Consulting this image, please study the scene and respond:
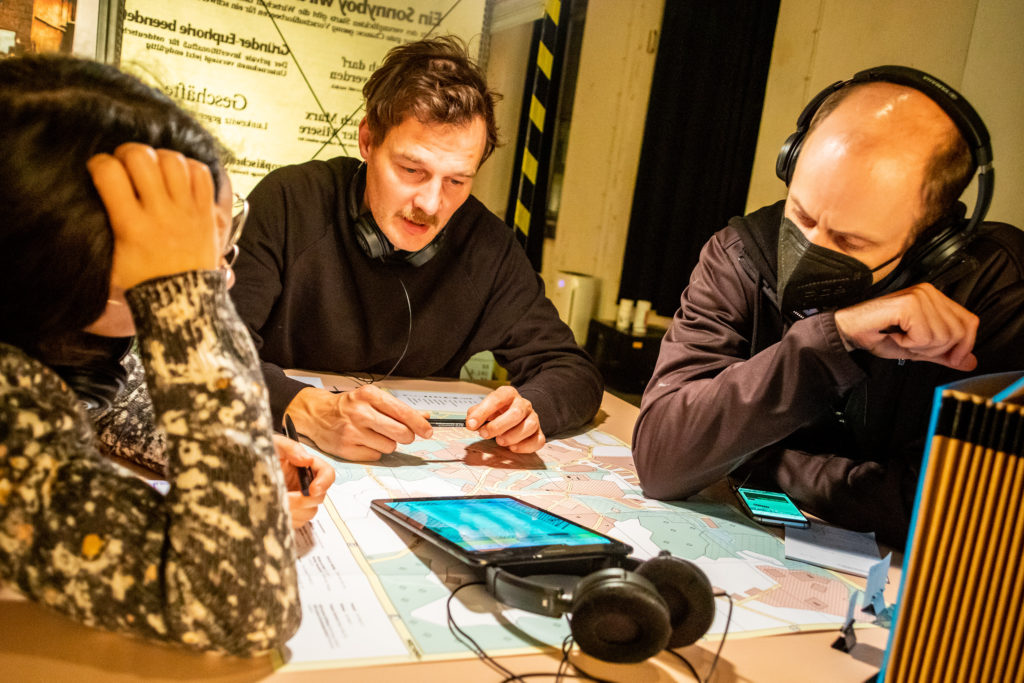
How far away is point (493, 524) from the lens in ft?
3.48

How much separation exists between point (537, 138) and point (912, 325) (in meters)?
2.83

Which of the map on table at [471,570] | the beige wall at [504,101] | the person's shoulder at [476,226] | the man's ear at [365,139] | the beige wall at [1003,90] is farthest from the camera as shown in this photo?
the beige wall at [504,101]

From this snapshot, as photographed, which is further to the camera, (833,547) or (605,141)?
(605,141)

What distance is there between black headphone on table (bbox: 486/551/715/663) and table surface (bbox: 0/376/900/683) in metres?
0.03

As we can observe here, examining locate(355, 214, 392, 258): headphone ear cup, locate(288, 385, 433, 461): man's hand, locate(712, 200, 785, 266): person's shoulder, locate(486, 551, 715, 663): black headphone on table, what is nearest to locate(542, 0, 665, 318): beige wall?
locate(355, 214, 392, 258): headphone ear cup

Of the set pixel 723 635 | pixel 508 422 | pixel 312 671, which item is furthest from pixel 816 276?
pixel 312 671

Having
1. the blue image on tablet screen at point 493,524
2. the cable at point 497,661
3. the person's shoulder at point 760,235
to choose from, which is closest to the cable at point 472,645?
the cable at point 497,661

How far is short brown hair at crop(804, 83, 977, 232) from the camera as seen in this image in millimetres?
1323

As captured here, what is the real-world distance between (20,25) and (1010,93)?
344cm

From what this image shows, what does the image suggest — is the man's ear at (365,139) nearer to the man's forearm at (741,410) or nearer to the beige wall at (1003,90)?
the man's forearm at (741,410)

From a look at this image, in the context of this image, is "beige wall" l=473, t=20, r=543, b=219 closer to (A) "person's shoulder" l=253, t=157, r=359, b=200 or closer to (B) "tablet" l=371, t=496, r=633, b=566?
(A) "person's shoulder" l=253, t=157, r=359, b=200

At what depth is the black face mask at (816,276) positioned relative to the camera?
136cm

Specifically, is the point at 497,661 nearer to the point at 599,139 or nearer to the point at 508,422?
the point at 508,422

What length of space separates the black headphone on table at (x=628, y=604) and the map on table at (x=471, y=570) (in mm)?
31
